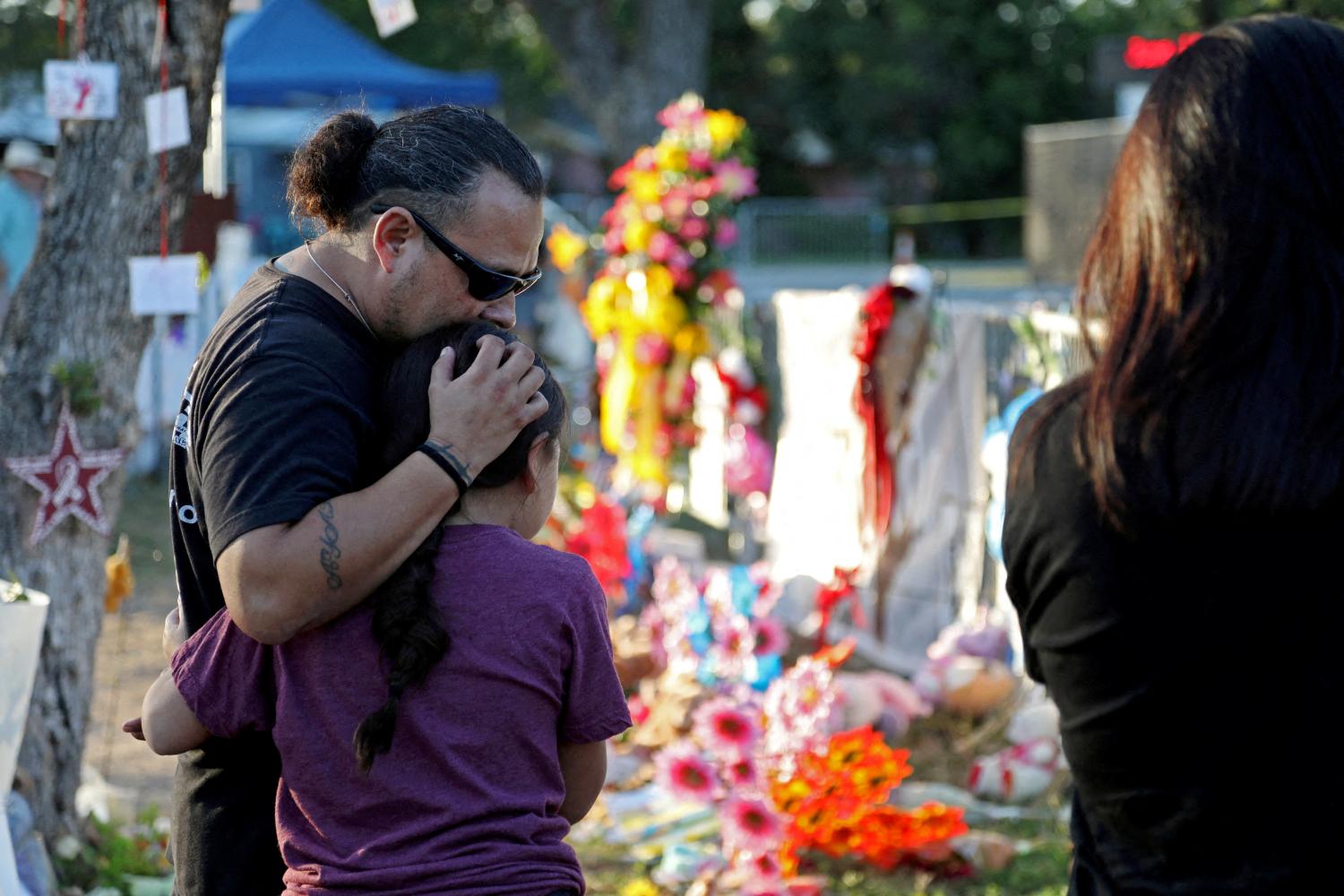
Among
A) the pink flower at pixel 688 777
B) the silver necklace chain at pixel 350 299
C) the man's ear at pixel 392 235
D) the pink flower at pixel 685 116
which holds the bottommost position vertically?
the pink flower at pixel 688 777

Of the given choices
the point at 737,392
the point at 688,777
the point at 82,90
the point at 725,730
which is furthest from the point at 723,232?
the point at 82,90

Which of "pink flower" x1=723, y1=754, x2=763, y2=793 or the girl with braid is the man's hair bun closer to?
the girl with braid

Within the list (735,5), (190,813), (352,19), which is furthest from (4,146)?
(735,5)

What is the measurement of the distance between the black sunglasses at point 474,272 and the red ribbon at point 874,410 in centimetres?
540

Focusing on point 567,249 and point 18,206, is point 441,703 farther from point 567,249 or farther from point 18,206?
point 18,206

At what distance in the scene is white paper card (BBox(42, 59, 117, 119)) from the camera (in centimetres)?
366

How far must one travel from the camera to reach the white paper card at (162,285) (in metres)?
3.78

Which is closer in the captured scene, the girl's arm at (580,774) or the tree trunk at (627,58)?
the girl's arm at (580,774)

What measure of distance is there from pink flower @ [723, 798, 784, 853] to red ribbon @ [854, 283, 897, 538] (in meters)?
3.21

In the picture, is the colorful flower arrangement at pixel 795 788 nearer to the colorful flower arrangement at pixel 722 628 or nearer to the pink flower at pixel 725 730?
the pink flower at pixel 725 730

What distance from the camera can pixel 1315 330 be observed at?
1.32 metres

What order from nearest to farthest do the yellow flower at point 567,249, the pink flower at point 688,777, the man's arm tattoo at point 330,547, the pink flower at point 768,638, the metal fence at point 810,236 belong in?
the man's arm tattoo at point 330,547
the pink flower at point 688,777
the pink flower at point 768,638
the yellow flower at point 567,249
the metal fence at point 810,236

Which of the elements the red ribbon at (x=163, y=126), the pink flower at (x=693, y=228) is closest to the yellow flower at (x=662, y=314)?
the pink flower at (x=693, y=228)

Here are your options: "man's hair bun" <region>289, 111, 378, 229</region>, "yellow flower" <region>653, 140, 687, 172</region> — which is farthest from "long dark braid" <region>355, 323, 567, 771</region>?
"yellow flower" <region>653, 140, 687, 172</region>
